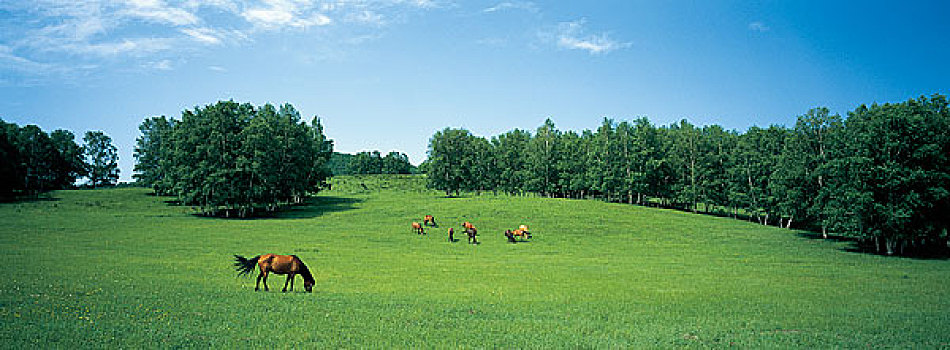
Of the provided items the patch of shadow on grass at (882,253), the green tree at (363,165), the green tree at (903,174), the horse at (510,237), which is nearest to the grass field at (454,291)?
the horse at (510,237)

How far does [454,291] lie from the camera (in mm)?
20078

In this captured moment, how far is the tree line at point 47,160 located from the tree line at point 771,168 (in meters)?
67.1

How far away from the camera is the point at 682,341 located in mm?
12312

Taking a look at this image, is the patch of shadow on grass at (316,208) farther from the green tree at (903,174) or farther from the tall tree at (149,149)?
the green tree at (903,174)

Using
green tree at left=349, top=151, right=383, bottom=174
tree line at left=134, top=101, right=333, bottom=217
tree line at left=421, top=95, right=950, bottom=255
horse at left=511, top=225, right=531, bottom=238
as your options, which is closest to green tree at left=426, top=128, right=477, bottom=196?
tree line at left=421, top=95, right=950, bottom=255

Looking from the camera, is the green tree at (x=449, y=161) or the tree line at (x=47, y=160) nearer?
the tree line at (x=47, y=160)

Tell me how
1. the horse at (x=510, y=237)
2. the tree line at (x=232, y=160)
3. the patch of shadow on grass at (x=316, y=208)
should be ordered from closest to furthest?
the horse at (x=510, y=237) < the tree line at (x=232, y=160) < the patch of shadow on grass at (x=316, y=208)

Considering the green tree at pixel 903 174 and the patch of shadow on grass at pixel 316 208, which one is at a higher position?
the green tree at pixel 903 174

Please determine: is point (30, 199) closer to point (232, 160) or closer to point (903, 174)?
point (232, 160)

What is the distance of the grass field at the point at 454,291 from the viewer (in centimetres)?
1209

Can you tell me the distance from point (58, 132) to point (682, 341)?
12814 cm

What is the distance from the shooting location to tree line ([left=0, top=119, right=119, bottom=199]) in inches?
2997

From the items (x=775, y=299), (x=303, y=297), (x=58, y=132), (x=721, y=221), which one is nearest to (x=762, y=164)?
(x=721, y=221)

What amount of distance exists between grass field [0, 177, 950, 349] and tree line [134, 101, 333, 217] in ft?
32.3
